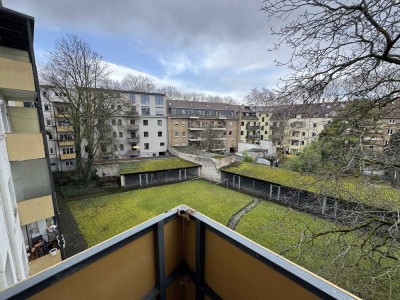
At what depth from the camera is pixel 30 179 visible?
7.51m

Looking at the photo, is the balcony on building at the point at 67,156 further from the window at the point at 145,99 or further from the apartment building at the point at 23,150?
the apartment building at the point at 23,150

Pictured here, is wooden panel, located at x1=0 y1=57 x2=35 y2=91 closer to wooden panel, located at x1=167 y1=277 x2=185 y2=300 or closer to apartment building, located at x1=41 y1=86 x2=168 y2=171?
wooden panel, located at x1=167 y1=277 x2=185 y2=300

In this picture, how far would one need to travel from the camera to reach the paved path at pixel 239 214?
11734 millimetres

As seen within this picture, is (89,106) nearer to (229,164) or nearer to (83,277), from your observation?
(229,164)

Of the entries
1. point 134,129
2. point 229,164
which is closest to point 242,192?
point 229,164

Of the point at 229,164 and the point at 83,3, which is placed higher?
the point at 83,3

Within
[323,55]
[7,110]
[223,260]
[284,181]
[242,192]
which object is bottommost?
[242,192]

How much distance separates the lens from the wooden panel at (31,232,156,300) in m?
1.49

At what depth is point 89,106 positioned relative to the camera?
16594mm

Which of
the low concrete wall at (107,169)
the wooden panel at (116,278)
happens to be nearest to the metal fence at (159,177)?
the low concrete wall at (107,169)

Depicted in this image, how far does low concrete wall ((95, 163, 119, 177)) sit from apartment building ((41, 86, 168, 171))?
1.48m

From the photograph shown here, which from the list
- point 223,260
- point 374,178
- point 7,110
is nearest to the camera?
point 223,260

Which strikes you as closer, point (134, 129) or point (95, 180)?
point (95, 180)

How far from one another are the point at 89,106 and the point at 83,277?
18105 millimetres
